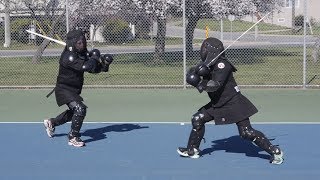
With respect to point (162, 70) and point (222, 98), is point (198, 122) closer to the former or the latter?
point (222, 98)

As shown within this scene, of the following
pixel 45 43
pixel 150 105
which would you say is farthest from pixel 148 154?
pixel 45 43

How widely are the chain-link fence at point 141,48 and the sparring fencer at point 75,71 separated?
6.47 m

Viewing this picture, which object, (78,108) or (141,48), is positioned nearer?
(78,108)

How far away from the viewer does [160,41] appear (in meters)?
21.7

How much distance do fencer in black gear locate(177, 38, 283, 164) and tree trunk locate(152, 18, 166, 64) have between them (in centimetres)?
1348

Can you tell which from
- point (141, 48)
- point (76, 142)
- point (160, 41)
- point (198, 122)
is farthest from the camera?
point (141, 48)

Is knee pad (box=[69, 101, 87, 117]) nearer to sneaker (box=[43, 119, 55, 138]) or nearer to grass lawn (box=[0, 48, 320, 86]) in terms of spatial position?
sneaker (box=[43, 119, 55, 138])

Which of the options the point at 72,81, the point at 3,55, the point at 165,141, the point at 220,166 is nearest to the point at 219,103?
the point at 220,166

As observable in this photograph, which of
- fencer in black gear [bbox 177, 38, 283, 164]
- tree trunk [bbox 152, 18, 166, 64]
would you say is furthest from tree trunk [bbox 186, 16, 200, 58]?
fencer in black gear [bbox 177, 38, 283, 164]

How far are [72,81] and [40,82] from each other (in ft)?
28.1

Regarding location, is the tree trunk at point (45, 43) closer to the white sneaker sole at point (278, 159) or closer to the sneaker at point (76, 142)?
the sneaker at point (76, 142)

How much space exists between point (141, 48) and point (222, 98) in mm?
18689

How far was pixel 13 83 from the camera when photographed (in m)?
17.3

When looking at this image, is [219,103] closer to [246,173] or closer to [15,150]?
[246,173]
